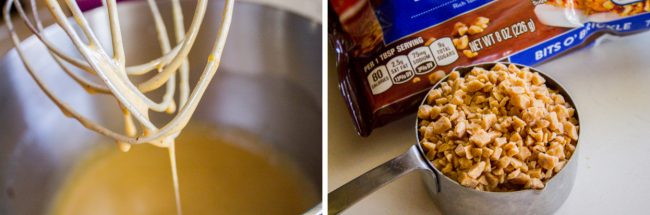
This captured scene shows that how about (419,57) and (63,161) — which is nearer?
(419,57)

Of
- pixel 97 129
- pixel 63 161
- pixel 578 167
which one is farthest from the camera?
pixel 63 161

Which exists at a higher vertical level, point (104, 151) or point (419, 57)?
point (419, 57)

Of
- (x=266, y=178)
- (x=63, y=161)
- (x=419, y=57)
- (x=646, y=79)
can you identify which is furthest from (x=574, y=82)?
(x=63, y=161)

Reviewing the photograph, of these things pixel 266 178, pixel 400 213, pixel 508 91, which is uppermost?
pixel 508 91

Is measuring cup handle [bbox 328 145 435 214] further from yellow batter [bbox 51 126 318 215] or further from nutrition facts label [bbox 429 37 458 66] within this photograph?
yellow batter [bbox 51 126 318 215]

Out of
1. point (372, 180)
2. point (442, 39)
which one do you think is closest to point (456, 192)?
point (372, 180)

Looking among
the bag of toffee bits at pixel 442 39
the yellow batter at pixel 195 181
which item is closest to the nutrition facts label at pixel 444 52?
the bag of toffee bits at pixel 442 39

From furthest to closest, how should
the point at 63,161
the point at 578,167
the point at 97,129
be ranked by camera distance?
the point at 63,161 < the point at 578,167 < the point at 97,129

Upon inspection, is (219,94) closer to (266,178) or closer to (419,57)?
(266,178)
